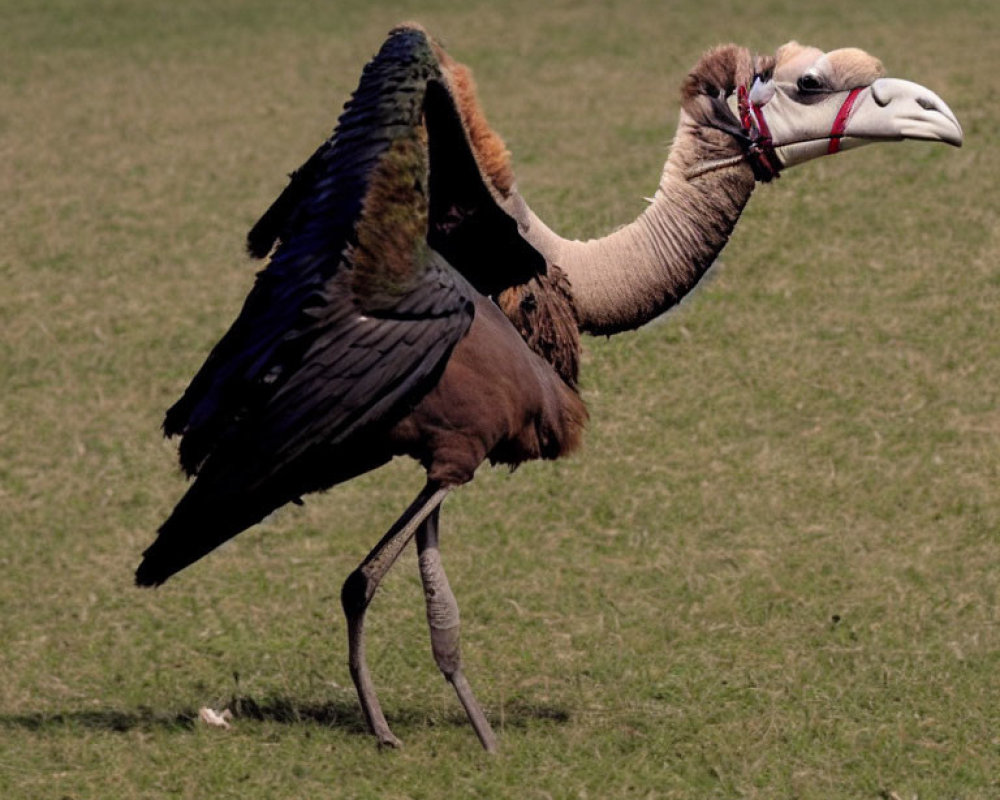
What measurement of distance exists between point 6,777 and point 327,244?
2177 millimetres

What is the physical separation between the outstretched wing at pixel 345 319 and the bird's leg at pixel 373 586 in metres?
0.30

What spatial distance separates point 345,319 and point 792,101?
1657 millimetres

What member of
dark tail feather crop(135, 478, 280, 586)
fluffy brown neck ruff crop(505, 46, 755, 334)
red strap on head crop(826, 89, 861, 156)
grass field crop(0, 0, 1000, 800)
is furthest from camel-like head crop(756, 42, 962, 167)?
dark tail feather crop(135, 478, 280, 586)

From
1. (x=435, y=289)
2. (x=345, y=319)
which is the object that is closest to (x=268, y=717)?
(x=345, y=319)

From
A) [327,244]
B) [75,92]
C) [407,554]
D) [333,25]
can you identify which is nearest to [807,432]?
[407,554]

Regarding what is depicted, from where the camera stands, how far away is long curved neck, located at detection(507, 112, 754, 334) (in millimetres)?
5734

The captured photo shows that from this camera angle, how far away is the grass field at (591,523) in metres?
6.06

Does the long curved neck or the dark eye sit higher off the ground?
the dark eye

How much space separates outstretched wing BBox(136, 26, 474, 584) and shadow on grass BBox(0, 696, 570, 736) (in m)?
1.13

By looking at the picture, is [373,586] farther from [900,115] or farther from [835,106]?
[900,115]

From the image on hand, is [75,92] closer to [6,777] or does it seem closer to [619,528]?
[619,528]

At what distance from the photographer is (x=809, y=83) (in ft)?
18.5

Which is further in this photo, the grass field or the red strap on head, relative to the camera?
the grass field

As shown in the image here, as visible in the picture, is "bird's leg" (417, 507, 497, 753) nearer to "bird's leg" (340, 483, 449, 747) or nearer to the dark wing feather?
"bird's leg" (340, 483, 449, 747)
